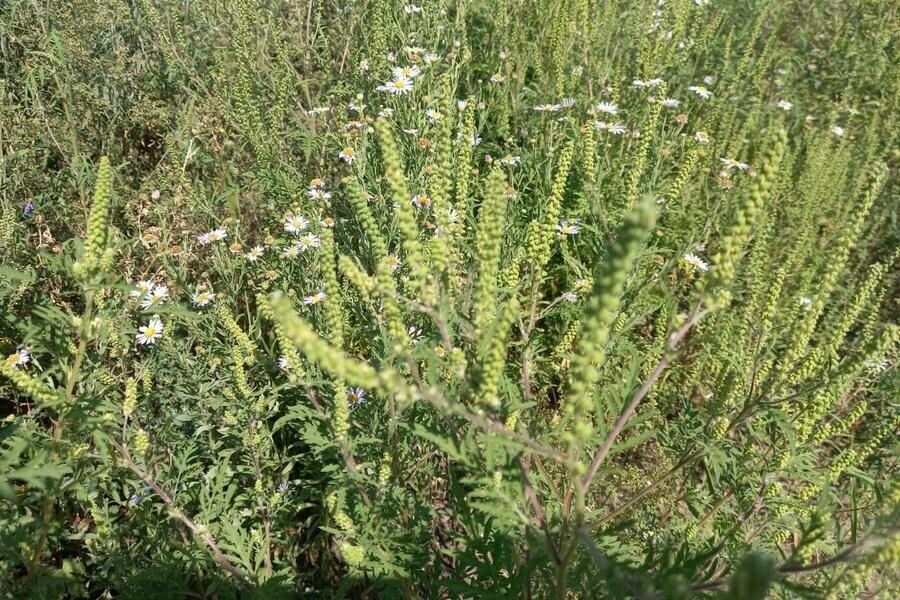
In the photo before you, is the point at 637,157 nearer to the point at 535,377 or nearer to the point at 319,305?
the point at 535,377

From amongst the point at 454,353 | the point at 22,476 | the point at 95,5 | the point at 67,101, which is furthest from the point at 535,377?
the point at 95,5

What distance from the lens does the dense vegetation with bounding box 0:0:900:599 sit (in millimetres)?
1705

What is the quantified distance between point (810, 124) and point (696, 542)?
16.1 ft

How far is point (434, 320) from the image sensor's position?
1687 millimetres

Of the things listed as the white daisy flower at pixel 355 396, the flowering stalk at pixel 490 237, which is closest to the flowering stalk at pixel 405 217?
the flowering stalk at pixel 490 237

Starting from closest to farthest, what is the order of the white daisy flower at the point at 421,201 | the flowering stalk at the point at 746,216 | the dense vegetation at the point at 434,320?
1. the flowering stalk at the point at 746,216
2. the dense vegetation at the point at 434,320
3. the white daisy flower at the point at 421,201

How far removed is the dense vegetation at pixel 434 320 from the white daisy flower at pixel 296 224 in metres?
0.07

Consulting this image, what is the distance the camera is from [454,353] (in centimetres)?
147

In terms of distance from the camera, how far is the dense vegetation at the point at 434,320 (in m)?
1.71

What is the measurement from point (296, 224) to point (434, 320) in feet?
6.21

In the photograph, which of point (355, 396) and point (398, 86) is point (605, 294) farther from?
point (398, 86)

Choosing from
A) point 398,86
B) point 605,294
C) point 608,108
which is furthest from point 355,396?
point 608,108

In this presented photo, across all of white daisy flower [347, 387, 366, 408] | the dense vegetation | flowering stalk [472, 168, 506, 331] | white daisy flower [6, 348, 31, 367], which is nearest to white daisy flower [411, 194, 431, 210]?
the dense vegetation

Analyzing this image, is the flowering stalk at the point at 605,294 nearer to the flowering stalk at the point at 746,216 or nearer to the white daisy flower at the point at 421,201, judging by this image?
the flowering stalk at the point at 746,216
